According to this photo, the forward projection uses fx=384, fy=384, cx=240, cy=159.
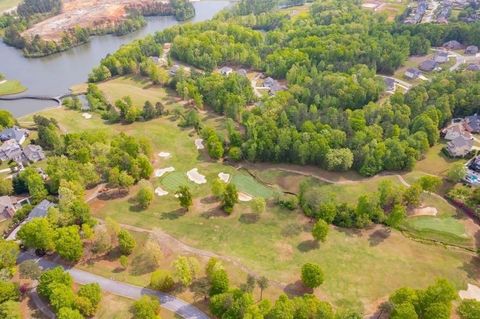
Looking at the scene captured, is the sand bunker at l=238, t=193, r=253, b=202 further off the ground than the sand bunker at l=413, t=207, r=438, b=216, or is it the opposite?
the sand bunker at l=238, t=193, r=253, b=202

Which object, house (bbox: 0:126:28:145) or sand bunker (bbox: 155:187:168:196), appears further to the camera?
house (bbox: 0:126:28:145)

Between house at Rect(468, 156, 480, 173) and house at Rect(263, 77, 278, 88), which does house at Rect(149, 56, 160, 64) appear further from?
house at Rect(468, 156, 480, 173)

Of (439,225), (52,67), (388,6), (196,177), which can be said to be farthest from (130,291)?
(388,6)

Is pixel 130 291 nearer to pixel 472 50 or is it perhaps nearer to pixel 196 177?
pixel 196 177

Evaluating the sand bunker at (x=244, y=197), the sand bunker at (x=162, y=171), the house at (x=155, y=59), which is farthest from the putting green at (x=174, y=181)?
the house at (x=155, y=59)

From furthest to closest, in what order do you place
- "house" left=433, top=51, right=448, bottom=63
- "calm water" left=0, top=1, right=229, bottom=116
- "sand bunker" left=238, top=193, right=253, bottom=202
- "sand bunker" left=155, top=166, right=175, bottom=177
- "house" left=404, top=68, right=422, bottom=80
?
"house" left=433, top=51, right=448, bottom=63, "calm water" left=0, top=1, right=229, bottom=116, "house" left=404, top=68, right=422, bottom=80, "sand bunker" left=155, top=166, right=175, bottom=177, "sand bunker" left=238, top=193, right=253, bottom=202

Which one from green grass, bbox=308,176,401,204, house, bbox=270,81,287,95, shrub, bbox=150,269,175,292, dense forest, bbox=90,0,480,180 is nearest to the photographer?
shrub, bbox=150,269,175,292

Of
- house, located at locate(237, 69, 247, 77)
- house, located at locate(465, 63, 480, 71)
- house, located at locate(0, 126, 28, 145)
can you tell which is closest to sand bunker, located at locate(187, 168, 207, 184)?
house, located at locate(0, 126, 28, 145)

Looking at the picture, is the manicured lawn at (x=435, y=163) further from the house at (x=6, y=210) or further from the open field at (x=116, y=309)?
the house at (x=6, y=210)
